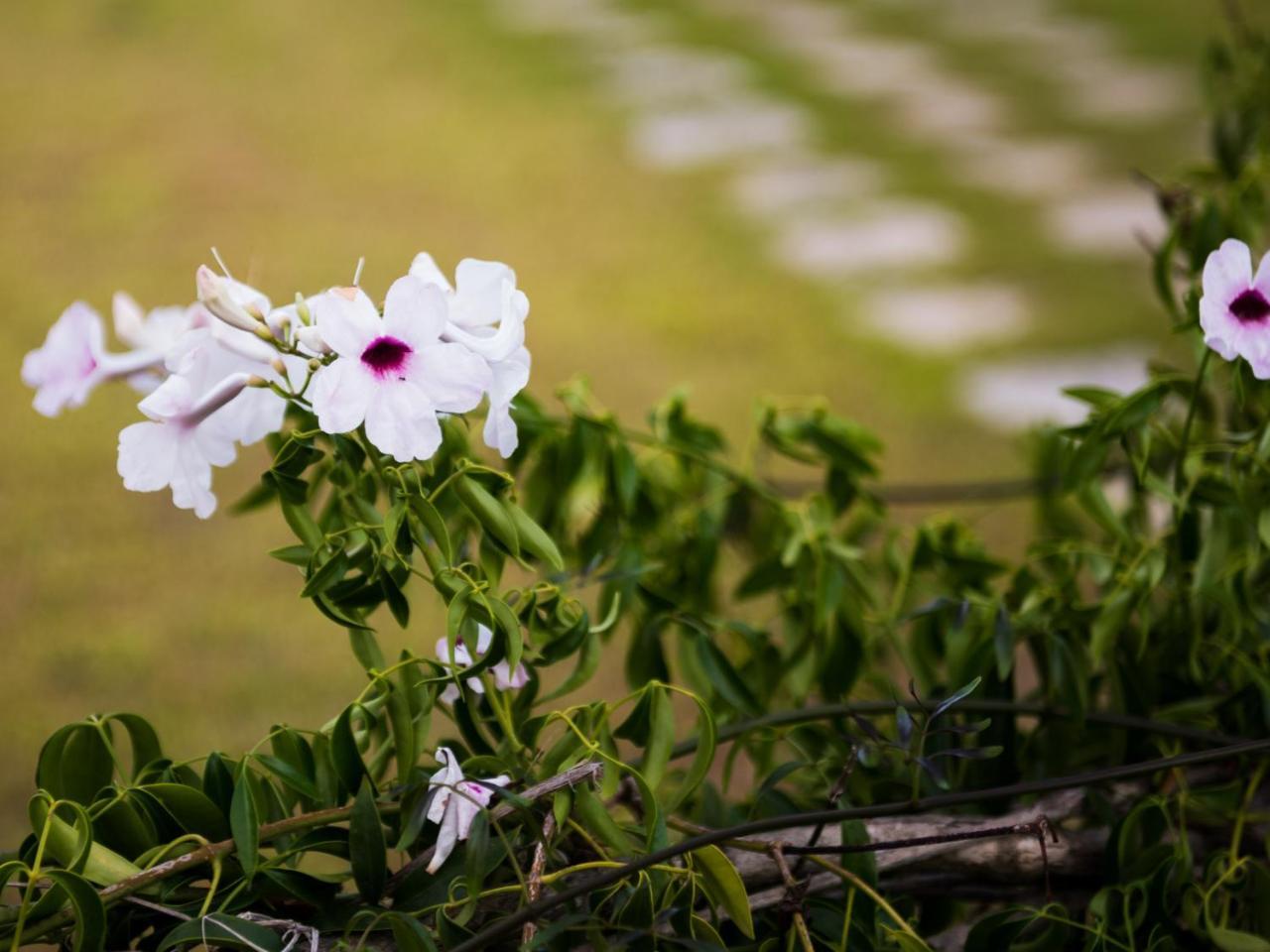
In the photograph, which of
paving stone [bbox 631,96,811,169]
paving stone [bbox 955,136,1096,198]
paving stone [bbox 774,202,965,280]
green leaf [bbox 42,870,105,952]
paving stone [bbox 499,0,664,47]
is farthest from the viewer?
paving stone [bbox 499,0,664,47]

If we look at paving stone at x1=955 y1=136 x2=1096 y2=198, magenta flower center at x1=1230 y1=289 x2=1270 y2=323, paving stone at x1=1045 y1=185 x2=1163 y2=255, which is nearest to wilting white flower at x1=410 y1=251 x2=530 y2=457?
magenta flower center at x1=1230 y1=289 x2=1270 y2=323

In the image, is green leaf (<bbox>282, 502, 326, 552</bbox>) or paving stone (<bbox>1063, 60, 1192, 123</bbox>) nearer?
green leaf (<bbox>282, 502, 326, 552</bbox>)

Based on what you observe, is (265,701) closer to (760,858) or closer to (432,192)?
(760,858)

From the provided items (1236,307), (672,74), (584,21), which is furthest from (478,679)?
(584,21)

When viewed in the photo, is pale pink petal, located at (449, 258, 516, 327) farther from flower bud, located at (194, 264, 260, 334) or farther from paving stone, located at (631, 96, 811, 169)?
paving stone, located at (631, 96, 811, 169)

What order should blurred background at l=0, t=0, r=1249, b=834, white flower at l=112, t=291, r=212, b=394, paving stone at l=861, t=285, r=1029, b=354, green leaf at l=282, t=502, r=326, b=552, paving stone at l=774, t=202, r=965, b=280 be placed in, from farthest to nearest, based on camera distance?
paving stone at l=774, t=202, r=965, b=280 < paving stone at l=861, t=285, r=1029, b=354 < blurred background at l=0, t=0, r=1249, b=834 < white flower at l=112, t=291, r=212, b=394 < green leaf at l=282, t=502, r=326, b=552

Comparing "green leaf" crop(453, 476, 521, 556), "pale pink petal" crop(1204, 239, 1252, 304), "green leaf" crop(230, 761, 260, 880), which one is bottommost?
"green leaf" crop(230, 761, 260, 880)

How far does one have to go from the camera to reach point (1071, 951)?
775 mm

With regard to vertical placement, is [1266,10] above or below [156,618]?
above

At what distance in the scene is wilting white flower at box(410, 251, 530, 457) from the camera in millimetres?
587

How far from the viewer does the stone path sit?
2654 millimetres

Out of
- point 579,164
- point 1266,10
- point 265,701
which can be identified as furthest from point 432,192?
point 1266,10

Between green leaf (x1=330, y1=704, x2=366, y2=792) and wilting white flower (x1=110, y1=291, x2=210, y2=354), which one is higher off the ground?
wilting white flower (x1=110, y1=291, x2=210, y2=354)

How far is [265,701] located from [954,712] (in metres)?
1.30
